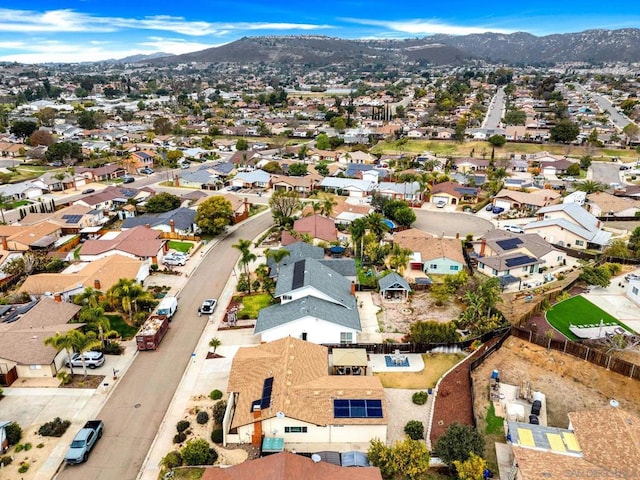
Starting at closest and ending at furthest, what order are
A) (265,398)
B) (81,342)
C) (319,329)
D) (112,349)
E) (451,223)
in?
(265,398) < (81,342) < (112,349) < (319,329) < (451,223)

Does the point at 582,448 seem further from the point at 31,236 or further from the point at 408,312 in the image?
the point at 31,236

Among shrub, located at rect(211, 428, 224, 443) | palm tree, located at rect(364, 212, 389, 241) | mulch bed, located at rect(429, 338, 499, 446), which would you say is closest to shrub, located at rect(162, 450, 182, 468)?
shrub, located at rect(211, 428, 224, 443)

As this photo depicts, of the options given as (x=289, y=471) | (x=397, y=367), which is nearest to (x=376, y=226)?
(x=397, y=367)

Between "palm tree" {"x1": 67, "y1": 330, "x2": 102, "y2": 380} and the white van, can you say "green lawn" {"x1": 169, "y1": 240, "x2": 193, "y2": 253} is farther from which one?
"palm tree" {"x1": 67, "y1": 330, "x2": 102, "y2": 380}

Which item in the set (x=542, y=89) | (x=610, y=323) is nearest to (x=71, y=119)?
(x=610, y=323)

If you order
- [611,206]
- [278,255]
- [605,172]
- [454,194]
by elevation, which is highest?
[605,172]

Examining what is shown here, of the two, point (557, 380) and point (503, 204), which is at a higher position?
point (503, 204)
